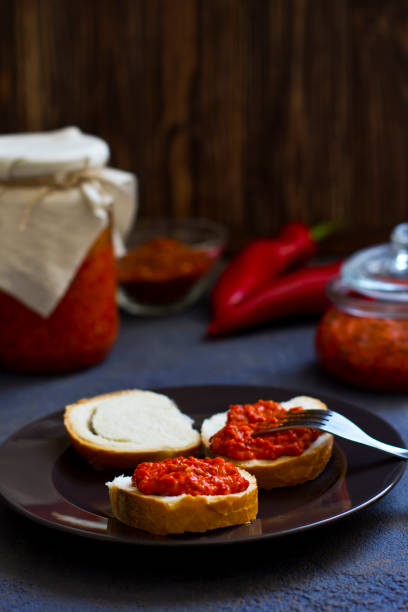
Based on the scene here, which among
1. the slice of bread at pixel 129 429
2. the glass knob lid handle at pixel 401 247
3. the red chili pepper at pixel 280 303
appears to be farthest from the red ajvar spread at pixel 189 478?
the red chili pepper at pixel 280 303

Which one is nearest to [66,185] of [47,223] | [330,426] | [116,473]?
[47,223]

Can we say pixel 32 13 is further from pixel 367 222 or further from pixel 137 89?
pixel 367 222

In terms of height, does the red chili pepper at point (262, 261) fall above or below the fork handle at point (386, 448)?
below

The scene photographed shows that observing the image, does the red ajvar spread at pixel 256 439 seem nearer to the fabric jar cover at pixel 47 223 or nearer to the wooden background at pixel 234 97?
the fabric jar cover at pixel 47 223

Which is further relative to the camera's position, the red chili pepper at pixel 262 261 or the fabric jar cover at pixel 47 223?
the red chili pepper at pixel 262 261

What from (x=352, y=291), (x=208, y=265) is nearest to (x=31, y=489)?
(x=352, y=291)

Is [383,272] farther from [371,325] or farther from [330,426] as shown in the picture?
[330,426]
